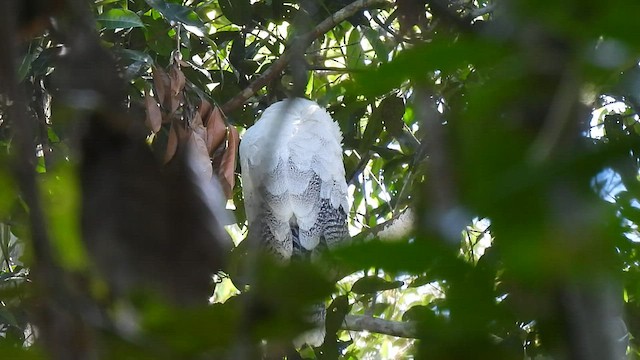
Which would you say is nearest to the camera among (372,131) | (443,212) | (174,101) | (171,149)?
(443,212)

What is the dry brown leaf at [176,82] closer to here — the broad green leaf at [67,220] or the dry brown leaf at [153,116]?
the dry brown leaf at [153,116]

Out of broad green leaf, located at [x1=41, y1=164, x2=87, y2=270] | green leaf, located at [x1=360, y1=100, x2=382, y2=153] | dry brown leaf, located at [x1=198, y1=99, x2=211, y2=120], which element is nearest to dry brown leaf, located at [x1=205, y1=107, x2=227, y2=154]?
dry brown leaf, located at [x1=198, y1=99, x2=211, y2=120]

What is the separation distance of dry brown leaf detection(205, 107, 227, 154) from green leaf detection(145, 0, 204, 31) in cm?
18

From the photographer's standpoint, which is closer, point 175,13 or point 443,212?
point 443,212

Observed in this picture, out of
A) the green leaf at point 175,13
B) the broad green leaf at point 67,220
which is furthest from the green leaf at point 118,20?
the broad green leaf at point 67,220

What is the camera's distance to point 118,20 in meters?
1.52

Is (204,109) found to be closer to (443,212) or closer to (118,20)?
(118,20)

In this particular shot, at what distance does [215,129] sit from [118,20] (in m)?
0.27

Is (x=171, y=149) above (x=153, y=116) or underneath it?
underneath

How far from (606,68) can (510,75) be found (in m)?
0.03

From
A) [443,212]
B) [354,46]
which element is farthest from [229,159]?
[443,212]

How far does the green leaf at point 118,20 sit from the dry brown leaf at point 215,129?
0.23m

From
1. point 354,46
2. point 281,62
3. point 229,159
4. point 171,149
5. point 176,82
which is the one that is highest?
point 354,46

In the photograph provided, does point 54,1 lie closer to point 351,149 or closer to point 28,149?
point 28,149
